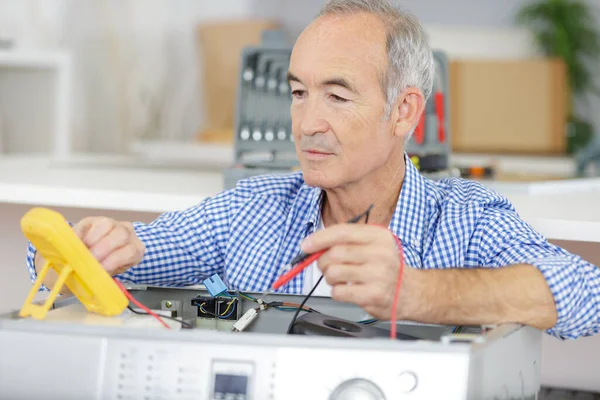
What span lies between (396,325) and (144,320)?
0.29m

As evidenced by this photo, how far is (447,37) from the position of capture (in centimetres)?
489

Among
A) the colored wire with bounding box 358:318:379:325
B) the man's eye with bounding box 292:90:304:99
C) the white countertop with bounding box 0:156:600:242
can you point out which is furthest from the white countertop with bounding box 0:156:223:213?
the colored wire with bounding box 358:318:379:325

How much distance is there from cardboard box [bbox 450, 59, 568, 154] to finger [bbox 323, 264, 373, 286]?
383 cm

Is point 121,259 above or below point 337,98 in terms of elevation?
below

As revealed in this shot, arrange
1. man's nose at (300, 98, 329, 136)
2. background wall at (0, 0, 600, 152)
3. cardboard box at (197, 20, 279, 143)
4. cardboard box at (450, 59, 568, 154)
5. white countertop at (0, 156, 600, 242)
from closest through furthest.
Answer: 1. man's nose at (300, 98, 329, 136)
2. white countertop at (0, 156, 600, 242)
3. background wall at (0, 0, 600, 152)
4. cardboard box at (450, 59, 568, 154)
5. cardboard box at (197, 20, 279, 143)

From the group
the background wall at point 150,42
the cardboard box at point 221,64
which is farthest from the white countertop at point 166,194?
the cardboard box at point 221,64

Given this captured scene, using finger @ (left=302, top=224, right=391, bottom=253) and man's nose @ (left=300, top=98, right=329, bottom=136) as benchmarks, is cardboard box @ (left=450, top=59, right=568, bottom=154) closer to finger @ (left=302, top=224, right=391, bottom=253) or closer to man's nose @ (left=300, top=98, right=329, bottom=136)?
man's nose @ (left=300, top=98, right=329, bottom=136)

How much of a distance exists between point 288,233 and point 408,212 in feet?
0.65

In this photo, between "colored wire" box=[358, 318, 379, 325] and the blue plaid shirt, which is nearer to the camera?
"colored wire" box=[358, 318, 379, 325]

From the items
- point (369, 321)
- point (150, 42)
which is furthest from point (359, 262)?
point (150, 42)

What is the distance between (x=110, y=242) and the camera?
3.67 ft

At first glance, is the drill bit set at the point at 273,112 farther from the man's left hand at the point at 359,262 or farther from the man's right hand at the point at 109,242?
the man's left hand at the point at 359,262

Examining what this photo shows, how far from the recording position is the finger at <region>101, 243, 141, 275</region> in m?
1.11

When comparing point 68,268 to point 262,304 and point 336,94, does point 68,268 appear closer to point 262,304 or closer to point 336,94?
point 262,304
